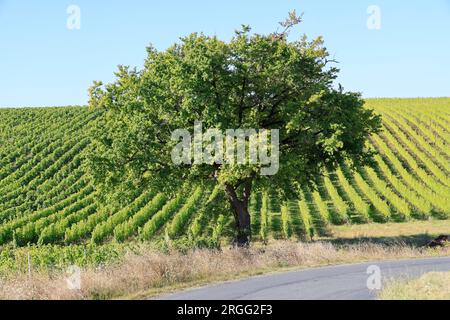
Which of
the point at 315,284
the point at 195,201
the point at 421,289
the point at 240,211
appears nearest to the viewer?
the point at 421,289

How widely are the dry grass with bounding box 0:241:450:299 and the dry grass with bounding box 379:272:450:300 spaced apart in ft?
17.2

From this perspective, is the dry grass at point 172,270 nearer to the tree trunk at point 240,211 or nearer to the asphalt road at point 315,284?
the asphalt road at point 315,284

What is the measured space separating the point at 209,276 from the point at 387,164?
35.8 metres

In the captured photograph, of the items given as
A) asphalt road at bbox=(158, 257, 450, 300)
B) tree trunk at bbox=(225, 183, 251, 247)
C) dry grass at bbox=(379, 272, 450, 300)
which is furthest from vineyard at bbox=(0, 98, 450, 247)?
dry grass at bbox=(379, 272, 450, 300)

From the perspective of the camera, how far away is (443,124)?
205ft

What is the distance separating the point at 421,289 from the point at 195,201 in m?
26.4

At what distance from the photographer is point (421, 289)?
41.6 ft

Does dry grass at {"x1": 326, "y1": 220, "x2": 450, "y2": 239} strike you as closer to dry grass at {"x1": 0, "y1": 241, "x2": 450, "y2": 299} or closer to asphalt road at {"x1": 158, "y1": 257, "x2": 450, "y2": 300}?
dry grass at {"x1": 0, "y1": 241, "x2": 450, "y2": 299}

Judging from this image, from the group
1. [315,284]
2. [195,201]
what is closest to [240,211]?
[315,284]

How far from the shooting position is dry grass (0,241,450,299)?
1437 cm

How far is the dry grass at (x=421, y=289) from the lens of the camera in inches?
478

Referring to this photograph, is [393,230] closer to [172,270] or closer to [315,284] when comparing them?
[315,284]
